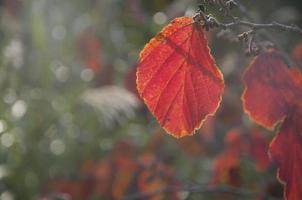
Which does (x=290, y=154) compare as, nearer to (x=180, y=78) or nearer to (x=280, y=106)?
(x=280, y=106)

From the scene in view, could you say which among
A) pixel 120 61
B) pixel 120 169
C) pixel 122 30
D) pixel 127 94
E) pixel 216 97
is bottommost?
pixel 216 97

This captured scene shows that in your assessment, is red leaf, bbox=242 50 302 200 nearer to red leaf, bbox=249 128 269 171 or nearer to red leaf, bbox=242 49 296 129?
red leaf, bbox=242 49 296 129

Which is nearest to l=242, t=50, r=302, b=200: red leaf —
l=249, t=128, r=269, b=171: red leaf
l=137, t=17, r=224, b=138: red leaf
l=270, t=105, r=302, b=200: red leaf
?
l=270, t=105, r=302, b=200: red leaf

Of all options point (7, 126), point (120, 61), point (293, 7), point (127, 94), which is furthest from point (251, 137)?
point (293, 7)

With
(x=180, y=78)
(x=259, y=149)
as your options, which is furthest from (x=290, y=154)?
(x=259, y=149)

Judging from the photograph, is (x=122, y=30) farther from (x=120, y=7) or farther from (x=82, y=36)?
(x=82, y=36)

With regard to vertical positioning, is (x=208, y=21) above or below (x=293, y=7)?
below

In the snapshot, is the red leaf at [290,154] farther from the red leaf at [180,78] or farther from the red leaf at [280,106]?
the red leaf at [180,78]
